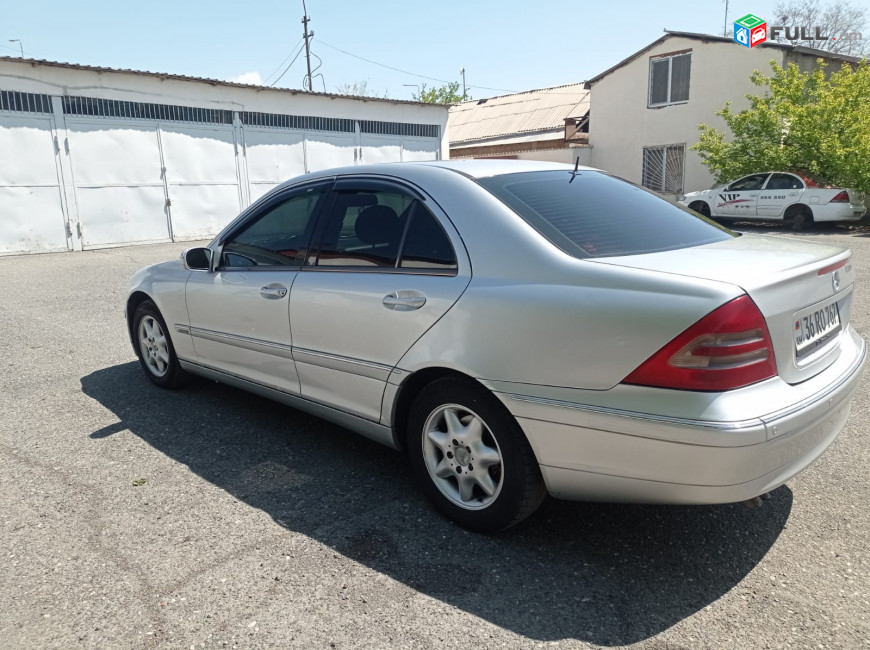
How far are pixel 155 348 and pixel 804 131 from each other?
17.9 meters

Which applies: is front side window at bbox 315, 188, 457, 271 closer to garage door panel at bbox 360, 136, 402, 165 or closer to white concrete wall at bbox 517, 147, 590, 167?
garage door panel at bbox 360, 136, 402, 165

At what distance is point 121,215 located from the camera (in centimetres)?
1600

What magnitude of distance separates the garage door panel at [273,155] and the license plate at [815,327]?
56.2 ft

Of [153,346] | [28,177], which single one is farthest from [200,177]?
[153,346]

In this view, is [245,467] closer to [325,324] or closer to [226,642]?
[325,324]

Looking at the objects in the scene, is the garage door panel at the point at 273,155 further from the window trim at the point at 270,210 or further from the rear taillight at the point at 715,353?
the rear taillight at the point at 715,353

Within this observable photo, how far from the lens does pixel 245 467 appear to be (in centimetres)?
370

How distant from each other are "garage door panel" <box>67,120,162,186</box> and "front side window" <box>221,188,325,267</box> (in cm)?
1316

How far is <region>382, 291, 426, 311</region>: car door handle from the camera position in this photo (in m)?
2.97

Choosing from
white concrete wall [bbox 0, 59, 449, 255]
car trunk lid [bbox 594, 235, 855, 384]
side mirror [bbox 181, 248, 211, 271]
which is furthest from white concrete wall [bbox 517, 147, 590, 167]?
car trunk lid [bbox 594, 235, 855, 384]

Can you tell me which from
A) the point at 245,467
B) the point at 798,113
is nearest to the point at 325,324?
the point at 245,467

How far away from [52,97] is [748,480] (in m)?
16.5

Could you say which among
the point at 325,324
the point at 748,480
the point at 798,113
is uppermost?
the point at 798,113

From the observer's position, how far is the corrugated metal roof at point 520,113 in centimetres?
2988
